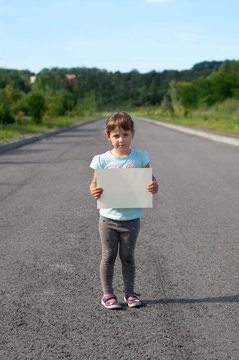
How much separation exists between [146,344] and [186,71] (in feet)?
513

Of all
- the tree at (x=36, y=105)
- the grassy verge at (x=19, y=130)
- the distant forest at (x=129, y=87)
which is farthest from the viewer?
the distant forest at (x=129, y=87)

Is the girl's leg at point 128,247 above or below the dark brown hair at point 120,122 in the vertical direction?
below

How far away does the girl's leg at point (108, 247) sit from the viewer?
4.09m

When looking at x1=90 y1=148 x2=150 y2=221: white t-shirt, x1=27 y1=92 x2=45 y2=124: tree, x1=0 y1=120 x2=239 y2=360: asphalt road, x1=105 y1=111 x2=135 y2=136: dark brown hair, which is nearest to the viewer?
x1=0 y1=120 x2=239 y2=360: asphalt road

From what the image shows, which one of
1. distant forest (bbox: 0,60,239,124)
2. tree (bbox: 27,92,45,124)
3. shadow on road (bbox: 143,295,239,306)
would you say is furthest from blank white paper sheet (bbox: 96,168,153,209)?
distant forest (bbox: 0,60,239,124)

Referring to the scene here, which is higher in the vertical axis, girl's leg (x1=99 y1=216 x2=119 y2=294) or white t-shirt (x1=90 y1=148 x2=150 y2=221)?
white t-shirt (x1=90 y1=148 x2=150 y2=221)

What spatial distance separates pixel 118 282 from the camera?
15.4ft

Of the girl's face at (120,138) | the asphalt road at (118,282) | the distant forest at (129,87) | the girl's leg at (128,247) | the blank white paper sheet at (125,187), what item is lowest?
the distant forest at (129,87)

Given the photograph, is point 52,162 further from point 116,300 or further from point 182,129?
point 182,129

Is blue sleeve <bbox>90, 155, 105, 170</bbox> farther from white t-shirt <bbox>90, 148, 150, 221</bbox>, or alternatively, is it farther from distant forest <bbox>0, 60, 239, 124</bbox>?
distant forest <bbox>0, 60, 239, 124</bbox>

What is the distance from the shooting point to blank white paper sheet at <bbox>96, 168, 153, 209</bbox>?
401 centimetres

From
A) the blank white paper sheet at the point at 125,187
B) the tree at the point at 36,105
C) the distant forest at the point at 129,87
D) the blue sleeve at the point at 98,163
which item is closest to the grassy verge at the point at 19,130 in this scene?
the tree at the point at 36,105

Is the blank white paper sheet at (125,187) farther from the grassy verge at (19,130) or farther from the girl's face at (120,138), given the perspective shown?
the grassy verge at (19,130)

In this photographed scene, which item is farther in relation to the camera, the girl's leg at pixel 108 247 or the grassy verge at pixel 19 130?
the grassy verge at pixel 19 130
